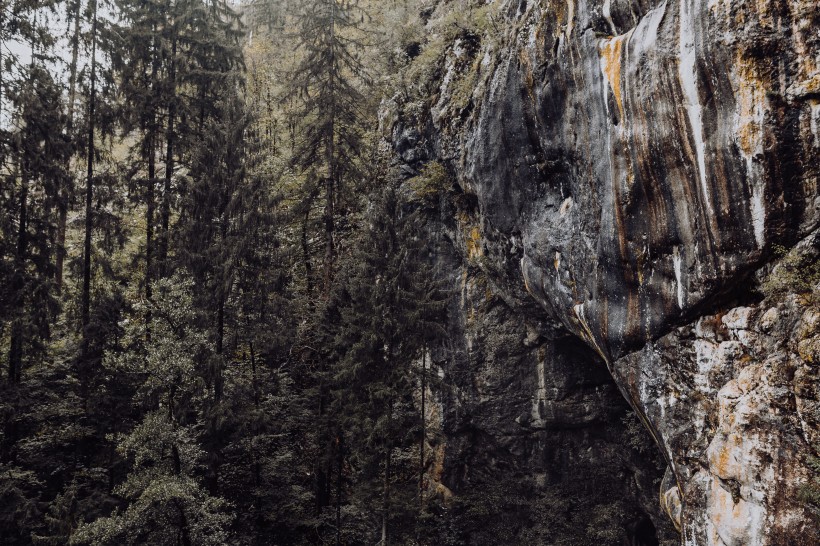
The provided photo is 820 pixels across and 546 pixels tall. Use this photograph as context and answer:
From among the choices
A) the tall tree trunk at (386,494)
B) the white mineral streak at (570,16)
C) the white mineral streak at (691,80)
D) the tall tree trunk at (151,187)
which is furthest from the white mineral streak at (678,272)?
the tall tree trunk at (151,187)

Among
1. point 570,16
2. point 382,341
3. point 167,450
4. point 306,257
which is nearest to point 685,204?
point 570,16

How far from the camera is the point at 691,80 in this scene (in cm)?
761

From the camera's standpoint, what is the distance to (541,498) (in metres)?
15.1

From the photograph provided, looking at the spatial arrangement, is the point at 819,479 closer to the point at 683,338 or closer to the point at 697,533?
the point at 697,533

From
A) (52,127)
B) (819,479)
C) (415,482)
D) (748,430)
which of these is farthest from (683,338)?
(52,127)

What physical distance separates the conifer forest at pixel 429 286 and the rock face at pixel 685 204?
43 mm

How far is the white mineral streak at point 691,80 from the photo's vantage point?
754 centimetres

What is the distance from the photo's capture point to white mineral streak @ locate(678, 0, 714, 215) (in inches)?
297

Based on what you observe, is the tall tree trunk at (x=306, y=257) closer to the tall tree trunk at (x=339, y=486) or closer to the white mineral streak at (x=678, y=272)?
the tall tree trunk at (x=339, y=486)

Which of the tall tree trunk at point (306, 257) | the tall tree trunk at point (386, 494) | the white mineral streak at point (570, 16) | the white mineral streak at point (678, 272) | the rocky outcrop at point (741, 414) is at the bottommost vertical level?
the tall tree trunk at point (386, 494)

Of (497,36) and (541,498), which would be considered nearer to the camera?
(497,36)

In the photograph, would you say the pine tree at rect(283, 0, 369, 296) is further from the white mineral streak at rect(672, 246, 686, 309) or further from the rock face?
the white mineral streak at rect(672, 246, 686, 309)

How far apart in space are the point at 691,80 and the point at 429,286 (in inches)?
305

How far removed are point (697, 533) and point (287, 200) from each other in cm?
1488
